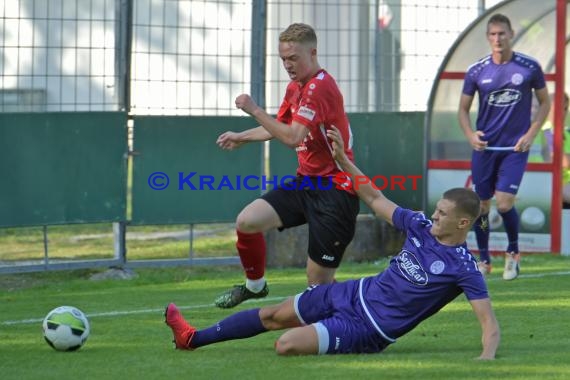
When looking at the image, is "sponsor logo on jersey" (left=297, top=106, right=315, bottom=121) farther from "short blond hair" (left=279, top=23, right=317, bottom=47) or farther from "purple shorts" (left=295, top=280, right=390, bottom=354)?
"purple shorts" (left=295, top=280, right=390, bottom=354)

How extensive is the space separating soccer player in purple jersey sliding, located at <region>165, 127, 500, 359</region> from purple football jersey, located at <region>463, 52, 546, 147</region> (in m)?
4.23

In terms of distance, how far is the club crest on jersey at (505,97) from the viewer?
11508 millimetres

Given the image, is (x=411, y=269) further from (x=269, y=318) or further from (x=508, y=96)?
(x=508, y=96)

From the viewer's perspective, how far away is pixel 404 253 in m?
7.38

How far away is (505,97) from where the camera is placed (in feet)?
37.8

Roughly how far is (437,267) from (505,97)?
15.1 feet

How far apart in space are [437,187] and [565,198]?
1353 mm

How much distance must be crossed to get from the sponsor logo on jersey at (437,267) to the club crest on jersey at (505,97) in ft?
15.0

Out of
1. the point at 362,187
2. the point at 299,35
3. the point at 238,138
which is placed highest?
the point at 299,35

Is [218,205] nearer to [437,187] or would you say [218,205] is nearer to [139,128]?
[139,128]

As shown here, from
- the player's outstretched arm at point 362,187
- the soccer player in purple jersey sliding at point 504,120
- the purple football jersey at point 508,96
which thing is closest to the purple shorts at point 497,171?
the soccer player in purple jersey sliding at point 504,120

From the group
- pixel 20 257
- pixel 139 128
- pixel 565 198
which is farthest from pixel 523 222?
pixel 20 257

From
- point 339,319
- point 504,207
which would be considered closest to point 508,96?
point 504,207

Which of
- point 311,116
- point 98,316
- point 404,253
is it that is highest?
point 311,116
